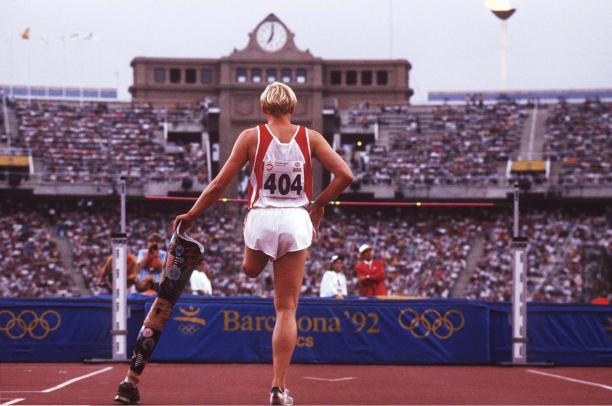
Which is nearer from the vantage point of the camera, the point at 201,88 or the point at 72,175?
the point at 72,175

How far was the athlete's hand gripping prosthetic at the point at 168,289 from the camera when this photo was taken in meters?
6.93

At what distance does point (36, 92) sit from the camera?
70.2m

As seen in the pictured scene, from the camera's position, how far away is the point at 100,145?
185 ft

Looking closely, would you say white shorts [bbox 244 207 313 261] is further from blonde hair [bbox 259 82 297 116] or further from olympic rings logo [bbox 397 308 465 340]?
olympic rings logo [bbox 397 308 465 340]

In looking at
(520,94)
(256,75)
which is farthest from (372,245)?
(520,94)

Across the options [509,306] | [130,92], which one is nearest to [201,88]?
[130,92]

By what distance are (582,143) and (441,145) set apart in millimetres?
7527

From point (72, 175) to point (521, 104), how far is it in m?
26.2

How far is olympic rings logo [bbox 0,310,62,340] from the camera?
1517 cm

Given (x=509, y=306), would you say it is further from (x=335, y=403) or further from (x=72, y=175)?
(x=72, y=175)

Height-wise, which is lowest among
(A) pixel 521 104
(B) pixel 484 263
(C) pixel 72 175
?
(B) pixel 484 263

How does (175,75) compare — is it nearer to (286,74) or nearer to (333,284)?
(286,74)

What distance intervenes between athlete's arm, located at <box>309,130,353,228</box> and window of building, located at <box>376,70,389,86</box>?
62727 mm

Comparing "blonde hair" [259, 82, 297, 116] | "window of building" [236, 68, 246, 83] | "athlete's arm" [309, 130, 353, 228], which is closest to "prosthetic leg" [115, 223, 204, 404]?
"athlete's arm" [309, 130, 353, 228]
